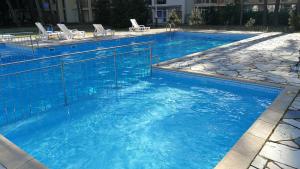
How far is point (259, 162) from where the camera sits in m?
3.50

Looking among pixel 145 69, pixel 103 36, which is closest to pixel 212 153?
pixel 145 69

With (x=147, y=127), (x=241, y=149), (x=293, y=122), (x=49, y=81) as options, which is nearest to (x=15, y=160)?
(x=147, y=127)

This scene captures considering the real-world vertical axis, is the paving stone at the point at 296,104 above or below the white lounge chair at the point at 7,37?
below

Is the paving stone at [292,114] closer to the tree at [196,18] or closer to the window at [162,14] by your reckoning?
the tree at [196,18]

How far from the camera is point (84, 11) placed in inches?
1537

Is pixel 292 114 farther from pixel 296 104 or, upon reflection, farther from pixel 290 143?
pixel 290 143

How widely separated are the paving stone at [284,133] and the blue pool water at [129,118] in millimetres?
884

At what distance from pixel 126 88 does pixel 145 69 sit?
2.17 metres

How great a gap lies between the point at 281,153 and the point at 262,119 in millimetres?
1112

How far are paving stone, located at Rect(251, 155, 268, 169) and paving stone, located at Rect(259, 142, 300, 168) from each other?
10 cm

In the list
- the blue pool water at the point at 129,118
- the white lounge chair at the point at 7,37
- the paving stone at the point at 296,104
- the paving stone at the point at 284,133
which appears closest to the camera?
the paving stone at the point at 284,133

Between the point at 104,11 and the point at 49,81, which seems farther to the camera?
the point at 104,11

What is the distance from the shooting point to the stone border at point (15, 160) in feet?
11.4

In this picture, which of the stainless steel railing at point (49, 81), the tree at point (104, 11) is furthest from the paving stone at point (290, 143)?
the tree at point (104, 11)
